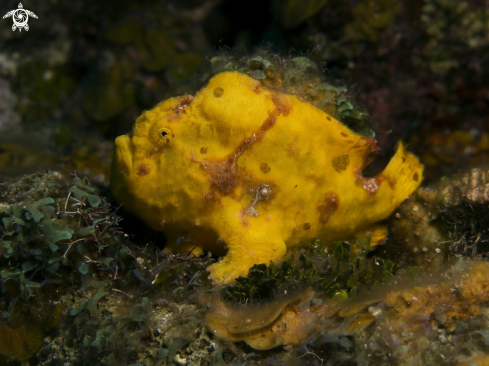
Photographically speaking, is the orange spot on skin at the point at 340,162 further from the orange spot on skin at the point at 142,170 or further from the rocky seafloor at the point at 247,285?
the orange spot on skin at the point at 142,170

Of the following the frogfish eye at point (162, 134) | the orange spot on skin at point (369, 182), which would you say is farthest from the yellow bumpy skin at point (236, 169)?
the orange spot on skin at point (369, 182)

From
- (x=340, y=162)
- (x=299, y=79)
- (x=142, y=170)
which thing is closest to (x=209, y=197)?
(x=142, y=170)

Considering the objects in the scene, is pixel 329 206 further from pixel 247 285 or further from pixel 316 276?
pixel 247 285

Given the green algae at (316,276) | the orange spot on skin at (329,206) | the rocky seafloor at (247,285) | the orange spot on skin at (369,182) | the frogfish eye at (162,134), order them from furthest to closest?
the orange spot on skin at (369,182) → the orange spot on skin at (329,206) → the frogfish eye at (162,134) → the green algae at (316,276) → the rocky seafloor at (247,285)

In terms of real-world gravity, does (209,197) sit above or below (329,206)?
above

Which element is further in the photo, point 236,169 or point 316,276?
point 236,169

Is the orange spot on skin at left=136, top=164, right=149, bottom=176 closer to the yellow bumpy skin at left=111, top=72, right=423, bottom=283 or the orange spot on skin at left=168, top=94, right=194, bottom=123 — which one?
the yellow bumpy skin at left=111, top=72, right=423, bottom=283

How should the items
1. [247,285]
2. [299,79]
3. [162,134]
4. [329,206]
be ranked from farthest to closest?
[299,79], [329,206], [162,134], [247,285]

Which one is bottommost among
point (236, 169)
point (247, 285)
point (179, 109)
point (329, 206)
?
point (247, 285)
